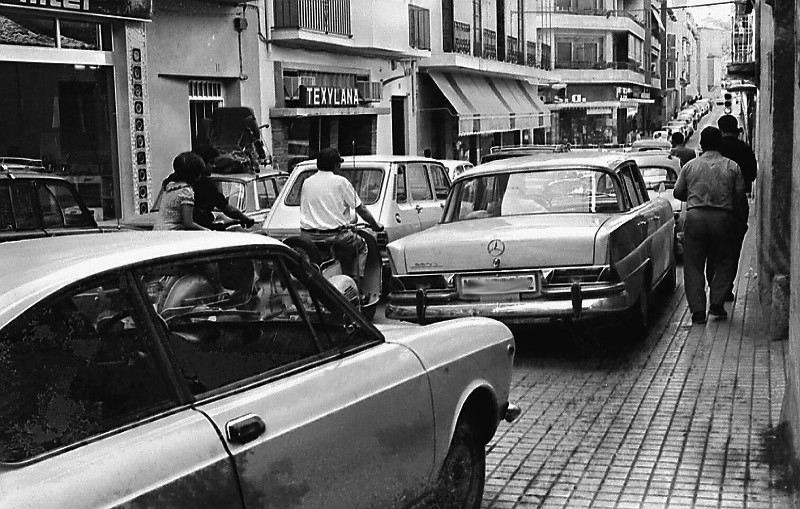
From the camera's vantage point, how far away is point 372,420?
395 centimetres

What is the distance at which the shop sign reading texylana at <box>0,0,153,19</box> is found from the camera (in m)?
15.5

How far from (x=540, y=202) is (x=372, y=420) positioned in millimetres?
5663

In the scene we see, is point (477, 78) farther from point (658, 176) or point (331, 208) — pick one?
point (331, 208)

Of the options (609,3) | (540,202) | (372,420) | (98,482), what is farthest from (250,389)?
(609,3)

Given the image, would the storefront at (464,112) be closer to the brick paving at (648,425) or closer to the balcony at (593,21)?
the balcony at (593,21)

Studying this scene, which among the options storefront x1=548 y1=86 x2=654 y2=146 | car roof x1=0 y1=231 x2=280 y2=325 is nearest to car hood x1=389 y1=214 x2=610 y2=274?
car roof x1=0 y1=231 x2=280 y2=325

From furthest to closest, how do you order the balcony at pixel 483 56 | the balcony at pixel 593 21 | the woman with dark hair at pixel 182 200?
the balcony at pixel 593 21 → the balcony at pixel 483 56 → the woman with dark hair at pixel 182 200

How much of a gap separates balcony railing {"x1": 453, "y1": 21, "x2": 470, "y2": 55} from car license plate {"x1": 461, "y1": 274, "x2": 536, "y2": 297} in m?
26.7

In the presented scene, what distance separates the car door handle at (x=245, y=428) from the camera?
3.28 meters

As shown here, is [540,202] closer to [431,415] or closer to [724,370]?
[724,370]

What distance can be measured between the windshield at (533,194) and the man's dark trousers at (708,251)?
3.56 feet

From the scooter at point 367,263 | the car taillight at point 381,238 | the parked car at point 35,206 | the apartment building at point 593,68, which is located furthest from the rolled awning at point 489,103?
the parked car at point 35,206

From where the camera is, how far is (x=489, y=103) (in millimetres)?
37812

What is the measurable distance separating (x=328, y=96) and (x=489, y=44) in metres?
15.7
